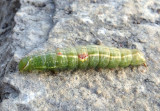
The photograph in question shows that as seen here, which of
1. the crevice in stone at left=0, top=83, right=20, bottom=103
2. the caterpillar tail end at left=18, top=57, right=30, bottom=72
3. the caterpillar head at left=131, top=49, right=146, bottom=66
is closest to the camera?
the crevice in stone at left=0, top=83, right=20, bottom=103

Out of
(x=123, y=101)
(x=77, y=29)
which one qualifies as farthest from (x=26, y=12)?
(x=123, y=101)

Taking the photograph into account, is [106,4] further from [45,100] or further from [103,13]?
[45,100]

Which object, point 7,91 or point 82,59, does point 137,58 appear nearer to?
point 82,59

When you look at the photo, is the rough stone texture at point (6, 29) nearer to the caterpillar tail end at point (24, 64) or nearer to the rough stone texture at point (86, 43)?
the rough stone texture at point (86, 43)

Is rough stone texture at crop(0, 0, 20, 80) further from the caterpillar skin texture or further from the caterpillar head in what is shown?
the caterpillar head

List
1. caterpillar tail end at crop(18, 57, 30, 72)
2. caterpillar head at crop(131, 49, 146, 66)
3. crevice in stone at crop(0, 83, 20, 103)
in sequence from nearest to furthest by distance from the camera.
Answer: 1. crevice in stone at crop(0, 83, 20, 103)
2. caterpillar tail end at crop(18, 57, 30, 72)
3. caterpillar head at crop(131, 49, 146, 66)

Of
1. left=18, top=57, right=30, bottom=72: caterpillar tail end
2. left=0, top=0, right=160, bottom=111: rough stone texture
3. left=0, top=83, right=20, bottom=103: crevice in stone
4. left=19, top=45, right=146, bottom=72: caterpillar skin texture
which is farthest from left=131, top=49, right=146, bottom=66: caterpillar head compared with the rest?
left=0, top=83, right=20, bottom=103: crevice in stone
